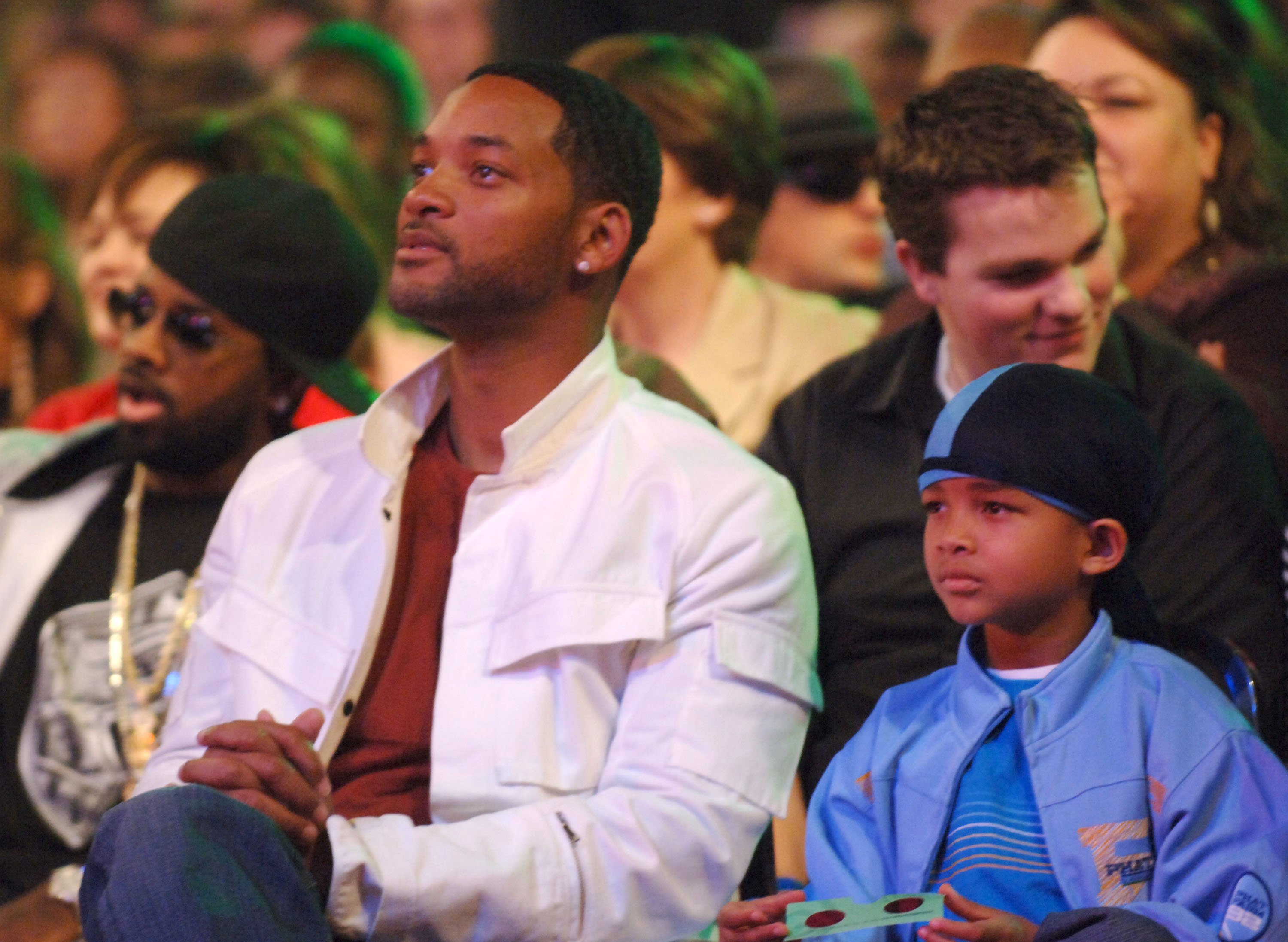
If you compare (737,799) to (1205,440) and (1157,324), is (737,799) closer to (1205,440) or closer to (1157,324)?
(1205,440)

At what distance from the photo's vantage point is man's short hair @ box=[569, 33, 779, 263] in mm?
3355

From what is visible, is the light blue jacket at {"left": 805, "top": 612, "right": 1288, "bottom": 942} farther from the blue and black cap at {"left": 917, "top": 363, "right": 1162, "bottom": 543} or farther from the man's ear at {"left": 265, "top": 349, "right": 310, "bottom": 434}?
the man's ear at {"left": 265, "top": 349, "right": 310, "bottom": 434}

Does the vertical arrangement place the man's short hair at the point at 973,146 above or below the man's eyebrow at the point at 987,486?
above

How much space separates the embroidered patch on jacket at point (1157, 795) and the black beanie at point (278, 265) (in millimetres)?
1497

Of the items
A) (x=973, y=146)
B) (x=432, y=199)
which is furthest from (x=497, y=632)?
(x=973, y=146)

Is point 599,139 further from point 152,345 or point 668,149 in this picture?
point 668,149

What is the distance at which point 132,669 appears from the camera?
2.77 m

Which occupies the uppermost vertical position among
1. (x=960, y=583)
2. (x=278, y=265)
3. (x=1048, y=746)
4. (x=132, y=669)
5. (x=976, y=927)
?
(x=278, y=265)

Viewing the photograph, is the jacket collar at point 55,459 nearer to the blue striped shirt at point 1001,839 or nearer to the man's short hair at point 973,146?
the man's short hair at point 973,146

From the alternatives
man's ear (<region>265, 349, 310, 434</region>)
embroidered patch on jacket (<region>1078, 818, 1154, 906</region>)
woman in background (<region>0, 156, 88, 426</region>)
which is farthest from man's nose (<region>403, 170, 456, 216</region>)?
woman in background (<region>0, 156, 88, 426</region>)

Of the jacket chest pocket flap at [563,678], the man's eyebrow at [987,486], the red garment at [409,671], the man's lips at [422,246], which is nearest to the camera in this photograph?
the man's eyebrow at [987,486]

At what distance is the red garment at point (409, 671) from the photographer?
2182mm

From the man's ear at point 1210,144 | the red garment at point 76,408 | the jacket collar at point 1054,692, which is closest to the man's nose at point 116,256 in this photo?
the red garment at point 76,408

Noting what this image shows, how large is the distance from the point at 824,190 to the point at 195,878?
8.59 feet
